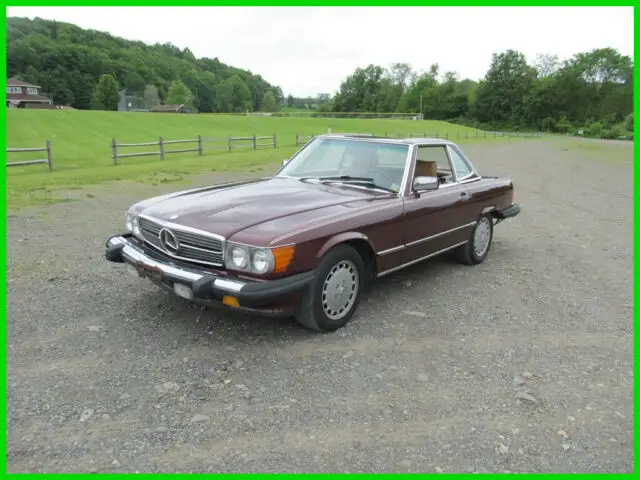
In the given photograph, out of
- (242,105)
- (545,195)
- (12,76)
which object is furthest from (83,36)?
(545,195)

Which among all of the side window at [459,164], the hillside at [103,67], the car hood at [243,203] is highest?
the hillside at [103,67]

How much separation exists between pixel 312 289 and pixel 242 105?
448ft

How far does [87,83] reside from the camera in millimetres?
106125

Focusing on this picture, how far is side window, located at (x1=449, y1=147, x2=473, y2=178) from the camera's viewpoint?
20.5 feet

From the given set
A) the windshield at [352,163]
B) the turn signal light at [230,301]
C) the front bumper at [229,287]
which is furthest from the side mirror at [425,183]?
the turn signal light at [230,301]

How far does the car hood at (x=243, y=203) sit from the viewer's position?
4.06m

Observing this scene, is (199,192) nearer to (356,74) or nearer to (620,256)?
(620,256)

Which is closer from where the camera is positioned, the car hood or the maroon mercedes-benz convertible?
the maroon mercedes-benz convertible

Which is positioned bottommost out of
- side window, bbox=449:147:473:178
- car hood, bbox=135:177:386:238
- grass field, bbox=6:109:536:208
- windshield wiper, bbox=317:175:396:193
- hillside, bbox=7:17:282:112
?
grass field, bbox=6:109:536:208

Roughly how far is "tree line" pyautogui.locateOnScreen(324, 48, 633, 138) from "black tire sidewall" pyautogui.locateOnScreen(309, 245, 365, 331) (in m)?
96.8

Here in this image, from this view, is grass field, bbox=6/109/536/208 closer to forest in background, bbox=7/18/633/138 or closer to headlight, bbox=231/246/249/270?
headlight, bbox=231/246/249/270

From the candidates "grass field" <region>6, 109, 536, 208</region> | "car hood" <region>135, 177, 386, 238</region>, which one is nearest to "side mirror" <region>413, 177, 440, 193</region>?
"car hood" <region>135, 177, 386, 238</region>

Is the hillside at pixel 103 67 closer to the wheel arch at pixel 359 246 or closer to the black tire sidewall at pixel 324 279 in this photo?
the wheel arch at pixel 359 246

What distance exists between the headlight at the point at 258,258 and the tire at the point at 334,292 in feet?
1.15
